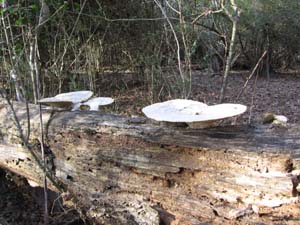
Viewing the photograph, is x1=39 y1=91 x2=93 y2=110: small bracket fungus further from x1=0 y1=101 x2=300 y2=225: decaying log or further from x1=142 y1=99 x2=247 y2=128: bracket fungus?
x1=142 y1=99 x2=247 y2=128: bracket fungus

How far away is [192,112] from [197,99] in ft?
13.9

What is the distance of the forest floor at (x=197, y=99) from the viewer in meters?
2.80

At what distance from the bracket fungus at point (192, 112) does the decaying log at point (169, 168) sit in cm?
12

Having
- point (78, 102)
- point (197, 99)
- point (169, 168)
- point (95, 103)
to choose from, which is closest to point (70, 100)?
point (78, 102)

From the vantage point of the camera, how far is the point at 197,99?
6.02 m

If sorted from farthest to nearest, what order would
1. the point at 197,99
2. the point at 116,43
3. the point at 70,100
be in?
the point at 116,43
the point at 197,99
the point at 70,100

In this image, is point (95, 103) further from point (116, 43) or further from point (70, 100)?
point (116, 43)

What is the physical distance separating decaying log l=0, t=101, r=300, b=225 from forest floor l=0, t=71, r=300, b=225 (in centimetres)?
21

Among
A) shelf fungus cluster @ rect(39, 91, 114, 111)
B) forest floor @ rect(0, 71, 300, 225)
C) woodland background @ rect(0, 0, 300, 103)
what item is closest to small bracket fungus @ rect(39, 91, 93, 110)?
shelf fungus cluster @ rect(39, 91, 114, 111)

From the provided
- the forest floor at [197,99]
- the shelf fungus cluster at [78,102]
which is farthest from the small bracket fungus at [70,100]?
the forest floor at [197,99]

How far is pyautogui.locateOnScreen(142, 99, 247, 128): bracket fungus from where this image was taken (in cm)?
169

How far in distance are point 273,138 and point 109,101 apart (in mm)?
1217

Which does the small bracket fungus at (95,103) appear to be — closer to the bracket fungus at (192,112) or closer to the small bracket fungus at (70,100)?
the small bracket fungus at (70,100)

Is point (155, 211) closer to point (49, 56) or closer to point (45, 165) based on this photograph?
point (45, 165)
